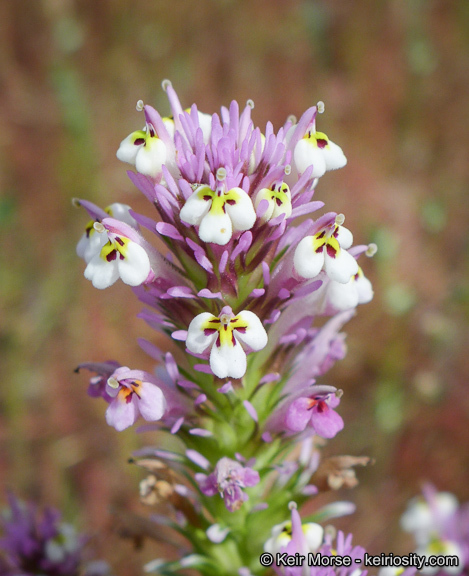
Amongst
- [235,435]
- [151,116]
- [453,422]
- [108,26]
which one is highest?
[108,26]

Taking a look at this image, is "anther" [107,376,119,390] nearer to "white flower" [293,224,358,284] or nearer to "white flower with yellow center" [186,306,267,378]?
"white flower with yellow center" [186,306,267,378]

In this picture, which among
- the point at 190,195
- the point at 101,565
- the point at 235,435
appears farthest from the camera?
the point at 101,565

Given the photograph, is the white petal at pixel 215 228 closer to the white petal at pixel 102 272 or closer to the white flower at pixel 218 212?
the white flower at pixel 218 212

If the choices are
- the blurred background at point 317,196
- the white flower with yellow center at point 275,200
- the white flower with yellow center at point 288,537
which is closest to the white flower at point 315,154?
the white flower with yellow center at point 275,200

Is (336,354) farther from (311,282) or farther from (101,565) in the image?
(101,565)

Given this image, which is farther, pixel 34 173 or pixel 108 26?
pixel 108 26

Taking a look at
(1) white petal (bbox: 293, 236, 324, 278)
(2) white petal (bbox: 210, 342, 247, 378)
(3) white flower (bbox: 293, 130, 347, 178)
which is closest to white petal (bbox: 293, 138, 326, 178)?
(3) white flower (bbox: 293, 130, 347, 178)

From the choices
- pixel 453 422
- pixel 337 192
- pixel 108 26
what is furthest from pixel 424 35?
pixel 453 422
